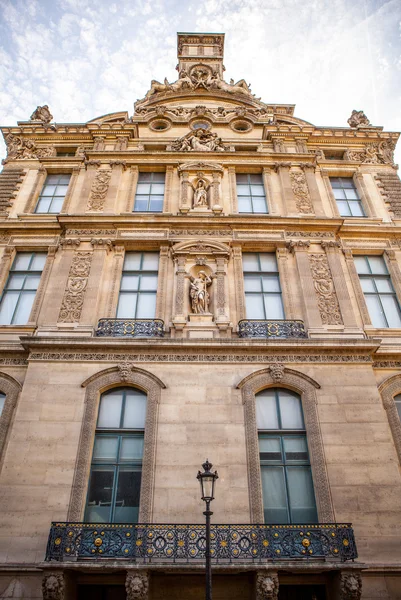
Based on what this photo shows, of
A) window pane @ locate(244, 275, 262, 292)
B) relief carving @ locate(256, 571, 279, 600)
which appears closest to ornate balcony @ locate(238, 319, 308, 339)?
window pane @ locate(244, 275, 262, 292)

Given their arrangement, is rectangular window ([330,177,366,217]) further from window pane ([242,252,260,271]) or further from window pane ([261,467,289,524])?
window pane ([261,467,289,524])

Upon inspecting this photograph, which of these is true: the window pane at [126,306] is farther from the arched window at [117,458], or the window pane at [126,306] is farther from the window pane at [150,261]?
the arched window at [117,458]

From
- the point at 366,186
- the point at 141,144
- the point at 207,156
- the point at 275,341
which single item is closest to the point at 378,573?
the point at 275,341

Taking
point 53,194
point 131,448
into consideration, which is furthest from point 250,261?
point 53,194

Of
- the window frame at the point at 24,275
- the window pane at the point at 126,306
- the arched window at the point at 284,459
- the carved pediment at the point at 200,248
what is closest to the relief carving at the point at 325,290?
the arched window at the point at 284,459

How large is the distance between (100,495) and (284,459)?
4594 mm

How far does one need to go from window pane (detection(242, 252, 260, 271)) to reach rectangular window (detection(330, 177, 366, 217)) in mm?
4532

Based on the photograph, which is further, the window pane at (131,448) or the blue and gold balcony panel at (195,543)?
the window pane at (131,448)

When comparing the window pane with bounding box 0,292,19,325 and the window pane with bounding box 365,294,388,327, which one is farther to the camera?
the window pane with bounding box 365,294,388,327

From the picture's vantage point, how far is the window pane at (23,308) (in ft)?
46.3

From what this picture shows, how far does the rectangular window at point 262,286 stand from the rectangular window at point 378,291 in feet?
9.93

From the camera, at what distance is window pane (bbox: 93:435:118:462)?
1119cm

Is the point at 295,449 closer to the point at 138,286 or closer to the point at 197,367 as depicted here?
the point at 197,367

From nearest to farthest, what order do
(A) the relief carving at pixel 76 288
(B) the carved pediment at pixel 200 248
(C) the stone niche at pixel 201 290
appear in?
(C) the stone niche at pixel 201 290 < (A) the relief carving at pixel 76 288 < (B) the carved pediment at pixel 200 248
